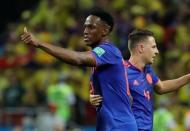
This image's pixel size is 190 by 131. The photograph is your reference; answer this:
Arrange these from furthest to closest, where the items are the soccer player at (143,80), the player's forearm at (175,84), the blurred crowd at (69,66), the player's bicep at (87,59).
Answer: the blurred crowd at (69,66)
the player's forearm at (175,84)
the soccer player at (143,80)
the player's bicep at (87,59)

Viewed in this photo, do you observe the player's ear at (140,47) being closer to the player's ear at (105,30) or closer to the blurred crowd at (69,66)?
the player's ear at (105,30)

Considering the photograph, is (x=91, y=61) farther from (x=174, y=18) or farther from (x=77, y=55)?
(x=174, y=18)

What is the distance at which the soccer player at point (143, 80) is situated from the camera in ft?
26.4

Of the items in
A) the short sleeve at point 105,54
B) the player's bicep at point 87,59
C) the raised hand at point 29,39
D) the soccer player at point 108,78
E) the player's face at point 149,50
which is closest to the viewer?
the raised hand at point 29,39

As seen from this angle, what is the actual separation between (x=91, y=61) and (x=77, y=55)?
0.77 feet

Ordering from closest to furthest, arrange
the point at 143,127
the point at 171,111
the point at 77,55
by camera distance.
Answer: the point at 77,55, the point at 143,127, the point at 171,111

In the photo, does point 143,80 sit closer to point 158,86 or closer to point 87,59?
point 158,86

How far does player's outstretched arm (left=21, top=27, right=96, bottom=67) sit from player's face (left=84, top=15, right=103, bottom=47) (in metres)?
0.30

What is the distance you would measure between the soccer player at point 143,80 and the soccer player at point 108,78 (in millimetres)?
984

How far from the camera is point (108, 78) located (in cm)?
690

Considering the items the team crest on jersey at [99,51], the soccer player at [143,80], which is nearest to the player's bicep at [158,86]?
the soccer player at [143,80]

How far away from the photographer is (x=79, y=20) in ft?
54.1

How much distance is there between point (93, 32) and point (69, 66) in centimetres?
850

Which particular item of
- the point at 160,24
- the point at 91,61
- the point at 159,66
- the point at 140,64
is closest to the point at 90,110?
the point at 159,66
